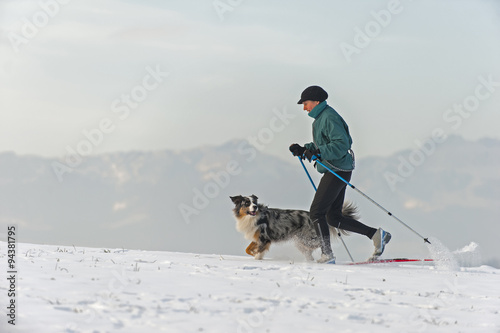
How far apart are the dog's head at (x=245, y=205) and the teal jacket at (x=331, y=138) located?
136cm

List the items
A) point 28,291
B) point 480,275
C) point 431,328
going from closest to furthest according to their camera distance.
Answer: point 431,328, point 28,291, point 480,275

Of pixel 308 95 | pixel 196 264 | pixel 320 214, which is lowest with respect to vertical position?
pixel 196 264

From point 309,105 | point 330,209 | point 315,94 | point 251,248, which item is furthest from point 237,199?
point 315,94

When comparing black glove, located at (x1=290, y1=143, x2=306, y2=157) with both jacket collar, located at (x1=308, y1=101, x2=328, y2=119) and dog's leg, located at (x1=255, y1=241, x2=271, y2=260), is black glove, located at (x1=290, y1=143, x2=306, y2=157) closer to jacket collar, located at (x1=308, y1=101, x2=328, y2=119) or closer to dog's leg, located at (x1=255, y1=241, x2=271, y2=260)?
jacket collar, located at (x1=308, y1=101, x2=328, y2=119)

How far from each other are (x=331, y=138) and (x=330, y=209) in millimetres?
1270

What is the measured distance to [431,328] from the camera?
507 centimetres

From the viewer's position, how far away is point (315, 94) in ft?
29.0

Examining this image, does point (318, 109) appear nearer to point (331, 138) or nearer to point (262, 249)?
point (331, 138)

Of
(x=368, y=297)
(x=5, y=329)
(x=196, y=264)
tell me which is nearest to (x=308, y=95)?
(x=196, y=264)

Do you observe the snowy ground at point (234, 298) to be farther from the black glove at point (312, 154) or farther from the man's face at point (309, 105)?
the man's face at point (309, 105)

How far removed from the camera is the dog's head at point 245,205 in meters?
9.42

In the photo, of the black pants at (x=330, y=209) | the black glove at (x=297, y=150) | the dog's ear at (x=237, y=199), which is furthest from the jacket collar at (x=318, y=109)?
the dog's ear at (x=237, y=199)

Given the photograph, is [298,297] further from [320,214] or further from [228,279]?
[320,214]

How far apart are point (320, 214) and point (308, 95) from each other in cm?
194
